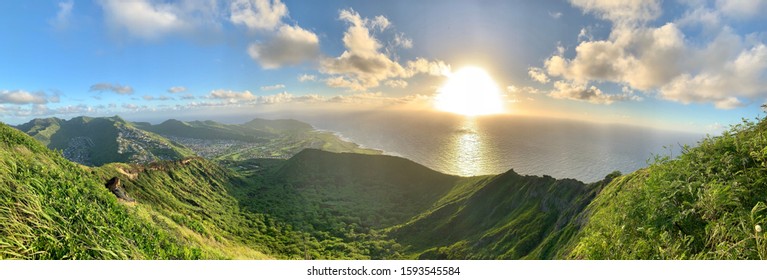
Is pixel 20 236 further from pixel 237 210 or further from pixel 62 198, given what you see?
pixel 237 210

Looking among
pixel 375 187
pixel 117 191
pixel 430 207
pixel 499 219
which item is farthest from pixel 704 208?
pixel 375 187

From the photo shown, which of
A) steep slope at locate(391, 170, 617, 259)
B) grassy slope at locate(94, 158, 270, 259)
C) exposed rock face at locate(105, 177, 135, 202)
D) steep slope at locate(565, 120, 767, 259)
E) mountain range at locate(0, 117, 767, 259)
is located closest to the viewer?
steep slope at locate(565, 120, 767, 259)

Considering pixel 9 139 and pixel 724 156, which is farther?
pixel 9 139

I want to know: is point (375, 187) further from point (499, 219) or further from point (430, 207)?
point (499, 219)

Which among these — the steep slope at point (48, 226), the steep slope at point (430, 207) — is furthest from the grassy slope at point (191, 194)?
the steep slope at point (48, 226)

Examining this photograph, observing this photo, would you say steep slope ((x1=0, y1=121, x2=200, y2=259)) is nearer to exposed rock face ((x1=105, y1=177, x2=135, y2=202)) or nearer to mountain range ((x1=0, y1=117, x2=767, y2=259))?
mountain range ((x1=0, y1=117, x2=767, y2=259))

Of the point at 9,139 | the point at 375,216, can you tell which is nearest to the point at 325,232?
the point at 375,216

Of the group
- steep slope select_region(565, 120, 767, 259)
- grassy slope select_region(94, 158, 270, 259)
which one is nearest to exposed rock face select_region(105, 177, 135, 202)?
grassy slope select_region(94, 158, 270, 259)
